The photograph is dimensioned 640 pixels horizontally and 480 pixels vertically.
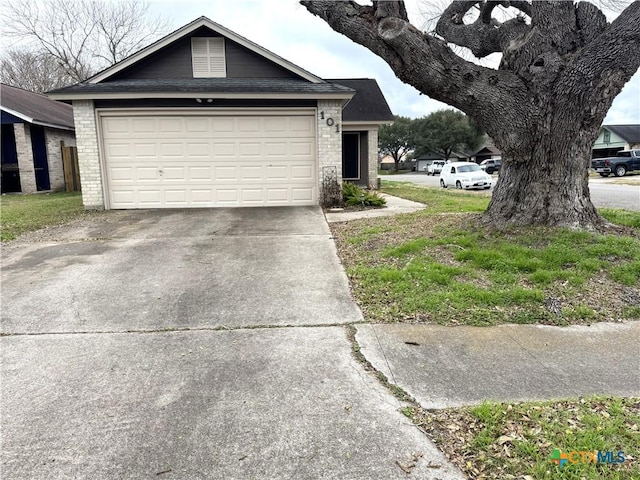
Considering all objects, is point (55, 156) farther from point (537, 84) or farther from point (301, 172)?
point (537, 84)

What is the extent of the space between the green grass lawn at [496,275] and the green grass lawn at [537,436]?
4.61 feet

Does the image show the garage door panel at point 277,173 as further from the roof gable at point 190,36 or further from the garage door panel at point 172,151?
the roof gable at point 190,36

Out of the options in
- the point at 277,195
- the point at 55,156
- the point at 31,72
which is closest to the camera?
the point at 277,195

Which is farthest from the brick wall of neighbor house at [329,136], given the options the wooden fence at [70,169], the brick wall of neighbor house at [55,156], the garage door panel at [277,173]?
the brick wall of neighbor house at [55,156]

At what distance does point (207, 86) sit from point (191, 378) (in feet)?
29.2

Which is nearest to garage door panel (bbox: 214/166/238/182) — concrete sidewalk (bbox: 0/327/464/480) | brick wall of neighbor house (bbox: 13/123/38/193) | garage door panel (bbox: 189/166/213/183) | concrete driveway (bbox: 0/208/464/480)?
garage door panel (bbox: 189/166/213/183)

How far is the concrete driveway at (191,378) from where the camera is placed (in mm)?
2211

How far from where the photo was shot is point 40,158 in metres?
17.1

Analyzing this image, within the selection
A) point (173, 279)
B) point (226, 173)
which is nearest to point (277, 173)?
point (226, 173)

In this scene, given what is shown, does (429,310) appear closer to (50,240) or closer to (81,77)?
(50,240)

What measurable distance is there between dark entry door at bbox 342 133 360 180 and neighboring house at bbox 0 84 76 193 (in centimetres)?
1175

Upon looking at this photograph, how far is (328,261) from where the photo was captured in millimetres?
5984

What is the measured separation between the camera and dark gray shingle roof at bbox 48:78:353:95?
33.1 feet

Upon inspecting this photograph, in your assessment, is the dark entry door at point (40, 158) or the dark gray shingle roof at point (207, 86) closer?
the dark gray shingle roof at point (207, 86)
